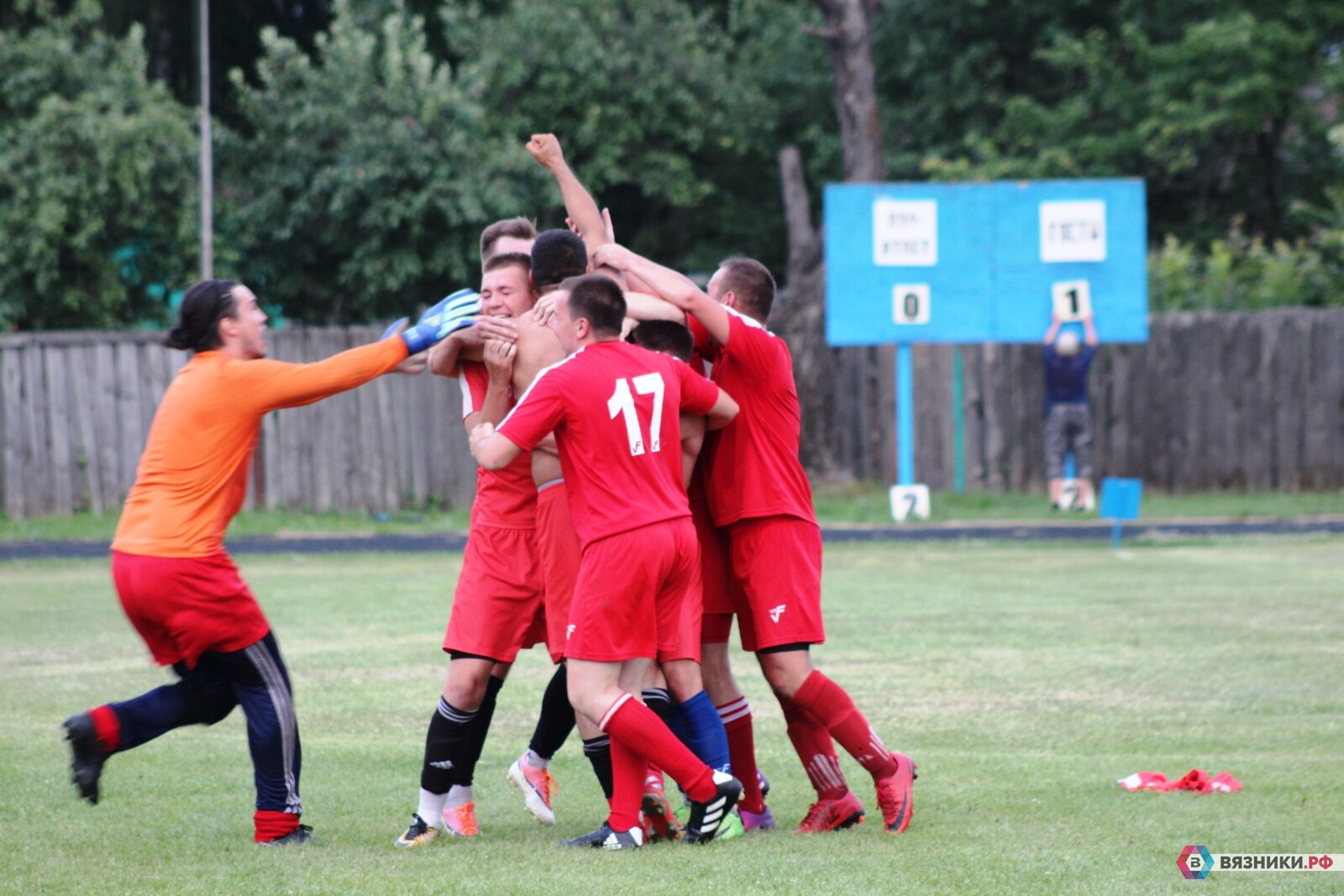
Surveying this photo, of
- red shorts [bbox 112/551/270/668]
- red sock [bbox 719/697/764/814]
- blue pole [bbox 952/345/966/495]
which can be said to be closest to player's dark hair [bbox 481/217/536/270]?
red shorts [bbox 112/551/270/668]

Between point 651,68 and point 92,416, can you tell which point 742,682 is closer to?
point 92,416

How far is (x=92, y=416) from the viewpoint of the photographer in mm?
19312

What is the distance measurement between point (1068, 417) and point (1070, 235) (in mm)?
2187

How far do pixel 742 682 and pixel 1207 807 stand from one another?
12.0 ft

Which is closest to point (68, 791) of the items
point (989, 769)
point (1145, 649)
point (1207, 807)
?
point (989, 769)

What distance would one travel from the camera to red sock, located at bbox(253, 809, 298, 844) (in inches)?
220

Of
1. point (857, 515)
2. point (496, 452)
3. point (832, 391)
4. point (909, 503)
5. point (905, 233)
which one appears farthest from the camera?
point (832, 391)

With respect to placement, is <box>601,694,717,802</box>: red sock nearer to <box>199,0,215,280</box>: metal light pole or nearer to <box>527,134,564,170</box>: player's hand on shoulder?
<box>527,134,564,170</box>: player's hand on shoulder

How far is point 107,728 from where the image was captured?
557 cm

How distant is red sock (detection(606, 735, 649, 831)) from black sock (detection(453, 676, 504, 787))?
623 mm

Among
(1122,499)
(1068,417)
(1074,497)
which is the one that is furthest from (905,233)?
(1122,499)

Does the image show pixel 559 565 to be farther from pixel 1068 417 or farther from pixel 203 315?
pixel 1068 417

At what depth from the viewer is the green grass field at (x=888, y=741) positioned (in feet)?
16.8

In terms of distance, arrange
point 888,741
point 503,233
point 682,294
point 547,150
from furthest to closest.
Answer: point 888,741, point 547,150, point 503,233, point 682,294
